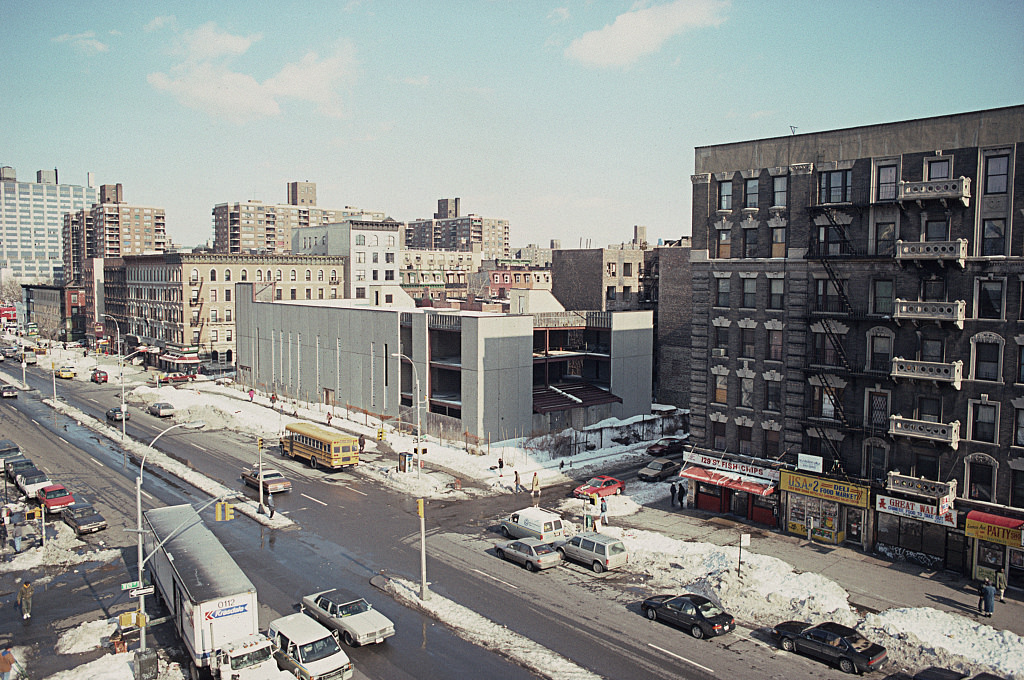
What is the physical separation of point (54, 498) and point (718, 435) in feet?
131

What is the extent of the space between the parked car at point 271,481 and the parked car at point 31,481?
39.0 ft

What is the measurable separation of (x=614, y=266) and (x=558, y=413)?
1160 inches

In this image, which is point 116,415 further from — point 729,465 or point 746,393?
point 746,393

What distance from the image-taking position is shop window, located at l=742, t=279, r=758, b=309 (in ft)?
147

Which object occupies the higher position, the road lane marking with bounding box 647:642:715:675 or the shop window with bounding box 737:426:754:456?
the shop window with bounding box 737:426:754:456

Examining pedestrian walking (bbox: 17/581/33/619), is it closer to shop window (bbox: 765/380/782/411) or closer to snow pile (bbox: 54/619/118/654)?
snow pile (bbox: 54/619/118/654)

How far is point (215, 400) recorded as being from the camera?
84.0 meters

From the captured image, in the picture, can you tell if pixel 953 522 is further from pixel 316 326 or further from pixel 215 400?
pixel 215 400

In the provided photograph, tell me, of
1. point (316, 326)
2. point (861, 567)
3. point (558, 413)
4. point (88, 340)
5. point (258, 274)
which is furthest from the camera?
point (88, 340)

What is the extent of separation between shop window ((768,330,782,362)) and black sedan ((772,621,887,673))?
18.3 meters

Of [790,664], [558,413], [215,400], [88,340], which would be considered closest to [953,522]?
[790,664]

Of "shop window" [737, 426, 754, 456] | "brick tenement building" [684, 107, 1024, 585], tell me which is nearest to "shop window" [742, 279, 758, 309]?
"brick tenement building" [684, 107, 1024, 585]

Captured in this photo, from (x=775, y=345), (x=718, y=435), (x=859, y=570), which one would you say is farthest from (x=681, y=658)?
(x=775, y=345)

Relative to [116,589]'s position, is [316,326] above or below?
above
